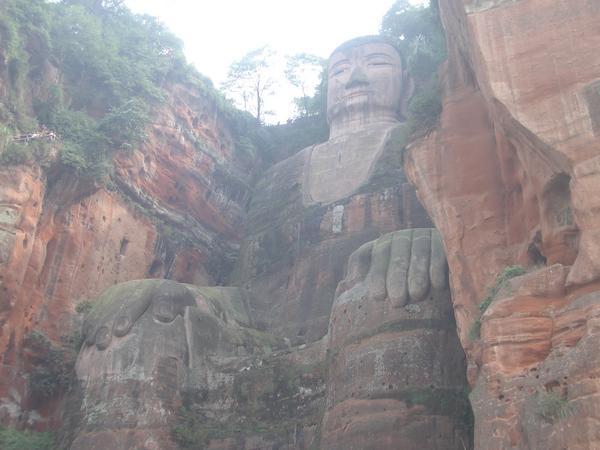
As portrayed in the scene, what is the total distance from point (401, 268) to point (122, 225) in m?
8.98

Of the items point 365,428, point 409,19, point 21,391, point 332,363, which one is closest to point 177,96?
point 409,19

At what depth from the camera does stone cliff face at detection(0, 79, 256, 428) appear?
663 inches

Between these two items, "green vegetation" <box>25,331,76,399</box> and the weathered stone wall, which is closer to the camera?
"green vegetation" <box>25,331,76,399</box>

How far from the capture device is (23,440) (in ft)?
51.7

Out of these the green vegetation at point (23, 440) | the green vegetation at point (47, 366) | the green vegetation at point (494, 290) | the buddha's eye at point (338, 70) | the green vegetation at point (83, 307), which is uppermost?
the buddha's eye at point (338, 70)

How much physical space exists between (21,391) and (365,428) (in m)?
7.93

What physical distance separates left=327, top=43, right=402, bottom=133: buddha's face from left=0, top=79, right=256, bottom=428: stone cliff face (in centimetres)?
383

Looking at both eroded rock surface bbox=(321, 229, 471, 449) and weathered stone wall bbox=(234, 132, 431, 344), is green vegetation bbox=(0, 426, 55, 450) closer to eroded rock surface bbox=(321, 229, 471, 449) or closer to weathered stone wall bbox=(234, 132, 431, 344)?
eroded rock surface bbox=(321, 229, 471, 449)

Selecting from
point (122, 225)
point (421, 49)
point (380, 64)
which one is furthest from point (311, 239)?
point (421, 49)

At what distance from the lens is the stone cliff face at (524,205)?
910 centimetres

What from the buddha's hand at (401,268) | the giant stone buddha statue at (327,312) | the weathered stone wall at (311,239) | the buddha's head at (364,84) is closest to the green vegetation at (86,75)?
the buddha's head at (364,84)

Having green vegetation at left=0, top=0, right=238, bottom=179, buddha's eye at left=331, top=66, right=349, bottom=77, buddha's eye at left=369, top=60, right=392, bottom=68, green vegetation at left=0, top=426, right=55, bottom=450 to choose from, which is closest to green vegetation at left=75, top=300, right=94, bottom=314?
green vegetation at left=0, top=0, right=238, bottom=179

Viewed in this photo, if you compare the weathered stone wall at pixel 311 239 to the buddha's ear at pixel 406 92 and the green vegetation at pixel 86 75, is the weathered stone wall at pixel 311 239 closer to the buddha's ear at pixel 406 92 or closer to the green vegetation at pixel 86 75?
the buddha's ear at pixel 406 92

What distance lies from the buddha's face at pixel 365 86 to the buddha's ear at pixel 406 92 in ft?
0.53
